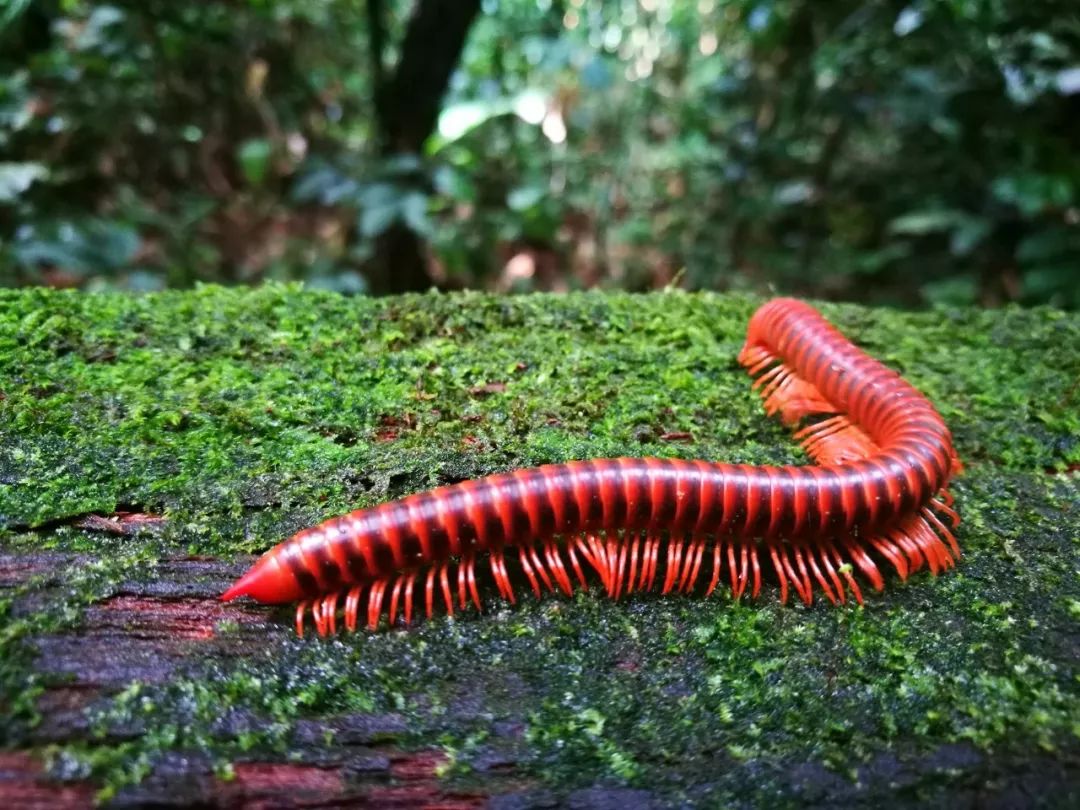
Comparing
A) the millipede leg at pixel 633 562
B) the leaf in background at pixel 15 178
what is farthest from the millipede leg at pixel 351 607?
the leaf in background at pixel 15 178

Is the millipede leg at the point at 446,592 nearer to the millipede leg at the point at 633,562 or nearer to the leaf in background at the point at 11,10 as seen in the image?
the millipede leg at the point at 633,562

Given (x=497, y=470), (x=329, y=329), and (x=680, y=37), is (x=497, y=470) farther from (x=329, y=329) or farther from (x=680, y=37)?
(x=680, y=37)

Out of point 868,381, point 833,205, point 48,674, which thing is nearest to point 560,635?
point 48,674

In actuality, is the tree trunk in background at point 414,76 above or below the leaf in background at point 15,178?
above

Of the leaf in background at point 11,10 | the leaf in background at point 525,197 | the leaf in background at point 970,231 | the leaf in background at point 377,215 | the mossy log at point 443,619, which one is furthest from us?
the leaf in background at point 525,197

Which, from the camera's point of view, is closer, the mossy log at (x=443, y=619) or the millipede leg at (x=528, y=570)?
the mossy log at (x=443, y=619)

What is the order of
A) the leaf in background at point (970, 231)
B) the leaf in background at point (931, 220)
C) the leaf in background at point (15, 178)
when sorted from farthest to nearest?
the leaf in background at point (931, 220)
the leaf in background at point (970, 231)
the leaf in background at point (15, 178)
